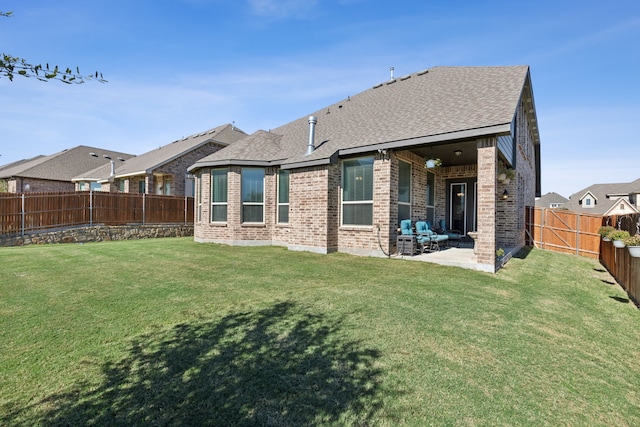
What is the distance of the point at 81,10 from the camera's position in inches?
219

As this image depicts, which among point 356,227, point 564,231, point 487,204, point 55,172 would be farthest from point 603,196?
point 55,172

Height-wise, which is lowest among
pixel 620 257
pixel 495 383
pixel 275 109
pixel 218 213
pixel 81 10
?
pixel 495 383

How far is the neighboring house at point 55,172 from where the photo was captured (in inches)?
971

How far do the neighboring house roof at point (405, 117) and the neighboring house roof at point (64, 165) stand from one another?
62.7 feet

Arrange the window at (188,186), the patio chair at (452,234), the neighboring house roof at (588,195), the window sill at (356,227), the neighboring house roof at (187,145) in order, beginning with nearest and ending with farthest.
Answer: the window sill at (356,227), the patio chair at (452,234), the neighboring house roof at (187,145), the window at (188,186), the neighboring house roof at (588,195)

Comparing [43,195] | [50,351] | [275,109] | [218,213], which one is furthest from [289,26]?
[43,195]

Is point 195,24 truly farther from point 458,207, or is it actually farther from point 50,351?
point 458,207

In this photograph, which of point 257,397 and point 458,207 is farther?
point 458,207

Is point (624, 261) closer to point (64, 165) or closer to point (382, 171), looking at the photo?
point (382, 171)

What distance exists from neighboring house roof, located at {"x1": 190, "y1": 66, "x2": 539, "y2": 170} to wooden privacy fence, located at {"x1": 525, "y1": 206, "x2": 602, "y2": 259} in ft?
21.4

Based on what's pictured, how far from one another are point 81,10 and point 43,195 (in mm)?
12593

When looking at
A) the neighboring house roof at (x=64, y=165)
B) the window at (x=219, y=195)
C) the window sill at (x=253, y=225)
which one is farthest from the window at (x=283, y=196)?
the neighboring house roof at (x=64, y=165)

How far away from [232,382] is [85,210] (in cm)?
1739

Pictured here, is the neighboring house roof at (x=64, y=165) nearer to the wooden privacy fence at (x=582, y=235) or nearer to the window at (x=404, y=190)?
the window at (x=404, y=190)
